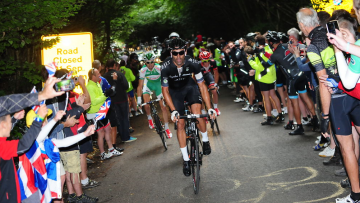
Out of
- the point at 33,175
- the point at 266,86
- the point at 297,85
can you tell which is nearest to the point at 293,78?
the point at 297,85

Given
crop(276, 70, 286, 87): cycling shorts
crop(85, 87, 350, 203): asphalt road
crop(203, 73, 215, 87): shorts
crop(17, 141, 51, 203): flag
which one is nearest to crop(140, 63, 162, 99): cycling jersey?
crop(203, 73, 215, 87): shorts

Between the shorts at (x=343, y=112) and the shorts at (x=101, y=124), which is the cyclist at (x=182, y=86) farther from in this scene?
the shorts at (x=101, y=124)

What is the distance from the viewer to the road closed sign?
1155 cm

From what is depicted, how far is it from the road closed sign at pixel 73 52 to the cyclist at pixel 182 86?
4.33 metres

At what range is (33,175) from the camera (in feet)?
14.8

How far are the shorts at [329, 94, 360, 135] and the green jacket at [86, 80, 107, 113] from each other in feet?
18.0

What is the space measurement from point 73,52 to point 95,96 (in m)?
2.68

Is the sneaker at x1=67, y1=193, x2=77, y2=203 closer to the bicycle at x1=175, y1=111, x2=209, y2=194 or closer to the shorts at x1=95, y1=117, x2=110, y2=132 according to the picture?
the bicycle at x1=175, y1=111, x2=209, y2=194

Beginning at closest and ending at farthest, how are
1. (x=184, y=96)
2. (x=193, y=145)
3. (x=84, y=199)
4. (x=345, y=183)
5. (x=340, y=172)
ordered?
(x=345, y=183)
(x=340, y=172)
(x=84, y=199)
(x=193, y=145)
(x=184, y=96)

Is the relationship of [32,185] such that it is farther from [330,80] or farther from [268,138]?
[268,138]

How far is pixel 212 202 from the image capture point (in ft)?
20.4

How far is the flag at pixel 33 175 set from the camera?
435cm

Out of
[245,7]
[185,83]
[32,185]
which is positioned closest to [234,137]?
[185,83]

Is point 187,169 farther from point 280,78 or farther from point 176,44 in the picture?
point 280,78
